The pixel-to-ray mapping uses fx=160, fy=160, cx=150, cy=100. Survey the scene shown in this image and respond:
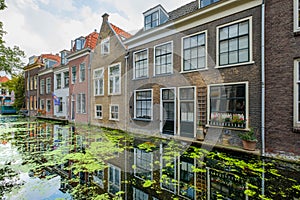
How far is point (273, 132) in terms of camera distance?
6.18 metres

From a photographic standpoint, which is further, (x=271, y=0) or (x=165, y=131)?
(x=165, y=131)

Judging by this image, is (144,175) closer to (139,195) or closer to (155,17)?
(139,195)

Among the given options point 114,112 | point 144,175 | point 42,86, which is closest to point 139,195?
point 144,175

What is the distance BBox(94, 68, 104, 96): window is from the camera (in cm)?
1434

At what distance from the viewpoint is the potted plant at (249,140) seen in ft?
21.0

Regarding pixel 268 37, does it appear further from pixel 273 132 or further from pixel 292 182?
pixel 292 182

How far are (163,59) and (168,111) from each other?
332 centimetres

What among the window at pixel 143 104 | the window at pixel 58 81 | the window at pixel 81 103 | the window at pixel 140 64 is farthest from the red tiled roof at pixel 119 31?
the window at pixel 58 81

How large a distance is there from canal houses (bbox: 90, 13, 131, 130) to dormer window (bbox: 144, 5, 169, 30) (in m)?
2.58

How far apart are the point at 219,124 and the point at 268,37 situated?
13.4 feet

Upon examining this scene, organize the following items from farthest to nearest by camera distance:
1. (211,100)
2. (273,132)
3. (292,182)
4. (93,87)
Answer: (93,87) → (211,100) → (273,132) → (292,182)

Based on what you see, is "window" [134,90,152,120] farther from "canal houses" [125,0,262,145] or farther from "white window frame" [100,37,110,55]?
"white window frame" [100,37,110,55]

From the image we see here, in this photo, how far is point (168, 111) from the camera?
32.4 ft

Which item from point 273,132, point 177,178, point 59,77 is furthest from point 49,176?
point 59,77
